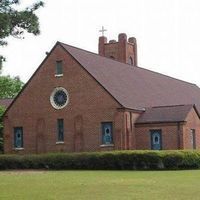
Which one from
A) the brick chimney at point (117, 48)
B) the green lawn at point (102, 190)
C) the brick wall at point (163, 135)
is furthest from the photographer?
the brick chimney at point (117, 48)

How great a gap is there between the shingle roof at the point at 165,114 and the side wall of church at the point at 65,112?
2804 millimetres

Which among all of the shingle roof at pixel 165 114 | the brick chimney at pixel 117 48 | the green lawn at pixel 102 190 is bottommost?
the green lawn at pixel 102 190

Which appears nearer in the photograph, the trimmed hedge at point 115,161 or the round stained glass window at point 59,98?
the trimmed hedge at point 115,161

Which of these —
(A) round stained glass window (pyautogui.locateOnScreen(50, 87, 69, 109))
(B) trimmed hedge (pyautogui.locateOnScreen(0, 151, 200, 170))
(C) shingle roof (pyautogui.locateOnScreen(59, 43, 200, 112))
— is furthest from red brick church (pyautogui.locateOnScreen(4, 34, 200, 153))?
(B) trimmed hedge (pyautogui.locateOnScreen(0, 151, 200, 170))

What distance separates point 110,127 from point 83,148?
3000 millimetres

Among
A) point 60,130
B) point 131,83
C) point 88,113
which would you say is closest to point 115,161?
point 88,113

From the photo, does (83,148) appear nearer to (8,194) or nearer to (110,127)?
(110,127)

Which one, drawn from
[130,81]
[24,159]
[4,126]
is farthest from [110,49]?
[24,159]

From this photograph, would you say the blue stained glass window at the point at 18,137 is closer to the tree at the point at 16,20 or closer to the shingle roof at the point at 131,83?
the shingle roof at the point at 131,83

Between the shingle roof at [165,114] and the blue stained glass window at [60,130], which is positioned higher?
the shingle roof at [165,114]

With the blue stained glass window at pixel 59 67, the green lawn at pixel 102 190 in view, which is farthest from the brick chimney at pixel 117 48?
the green lawn at pixel 102 190

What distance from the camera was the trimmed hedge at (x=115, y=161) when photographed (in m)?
40.3

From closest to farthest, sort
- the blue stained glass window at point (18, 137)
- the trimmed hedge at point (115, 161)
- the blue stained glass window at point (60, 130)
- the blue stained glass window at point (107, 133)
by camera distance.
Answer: the trimmed hedge at point (115, 161) < the blue stained glass window at point (107, 133) < the blue stained glass window at point (60, 130) < the blue stained glass window at point (18, 137)

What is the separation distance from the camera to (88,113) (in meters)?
49.1
